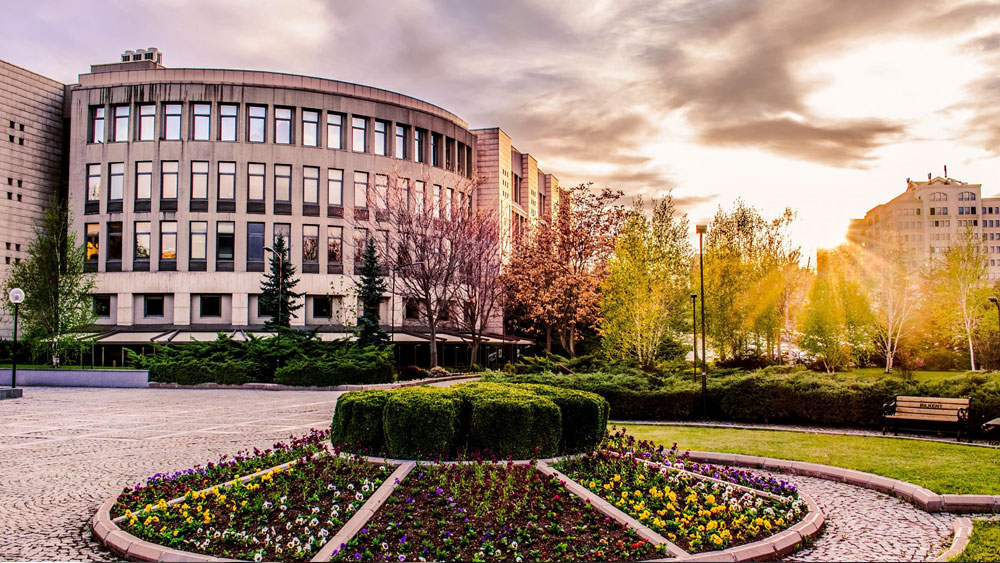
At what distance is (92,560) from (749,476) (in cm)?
763

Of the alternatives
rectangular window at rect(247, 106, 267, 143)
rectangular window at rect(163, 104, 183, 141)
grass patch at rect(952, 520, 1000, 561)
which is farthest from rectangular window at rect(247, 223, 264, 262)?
grass patch at rect(952, 520, 1000, 561)

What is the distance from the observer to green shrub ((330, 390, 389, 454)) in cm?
1006

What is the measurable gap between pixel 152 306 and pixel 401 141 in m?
21.1

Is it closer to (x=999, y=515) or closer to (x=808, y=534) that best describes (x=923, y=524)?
(x=999, y=515)

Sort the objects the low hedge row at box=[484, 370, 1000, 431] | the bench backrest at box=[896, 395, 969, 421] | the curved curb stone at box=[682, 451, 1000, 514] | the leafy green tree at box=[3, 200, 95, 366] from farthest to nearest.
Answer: the leafy green tree at box=[3, 200, 95, 366] → the low hedge row at box=[484, 370, 1000, 431] → the bench backrest at box=[896, 395, 969, 421] → the curved curb stone at box=[682, 451, 1000, 514]

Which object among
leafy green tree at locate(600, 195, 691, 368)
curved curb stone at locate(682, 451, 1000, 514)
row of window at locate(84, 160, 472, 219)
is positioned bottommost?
curved curb stone at locate(682, 451, 1000, 514)

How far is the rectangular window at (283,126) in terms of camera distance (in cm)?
4969

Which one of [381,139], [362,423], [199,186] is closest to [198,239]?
[199,186]

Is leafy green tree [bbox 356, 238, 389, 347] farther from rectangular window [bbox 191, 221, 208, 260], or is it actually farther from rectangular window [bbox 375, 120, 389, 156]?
rectangular window [bbox 191, 221, 208, 260]

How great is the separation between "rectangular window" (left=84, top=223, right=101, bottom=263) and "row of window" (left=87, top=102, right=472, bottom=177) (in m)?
5.82

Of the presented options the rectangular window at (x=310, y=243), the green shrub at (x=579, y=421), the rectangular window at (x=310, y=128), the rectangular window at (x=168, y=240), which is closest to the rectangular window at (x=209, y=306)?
the rectangular window at (x=168, y=240)

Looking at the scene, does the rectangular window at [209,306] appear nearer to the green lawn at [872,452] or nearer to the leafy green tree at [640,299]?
the leafy green tree at [640,299]

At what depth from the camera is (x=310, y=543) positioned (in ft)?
22.3

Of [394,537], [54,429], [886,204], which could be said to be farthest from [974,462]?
[886,204]
